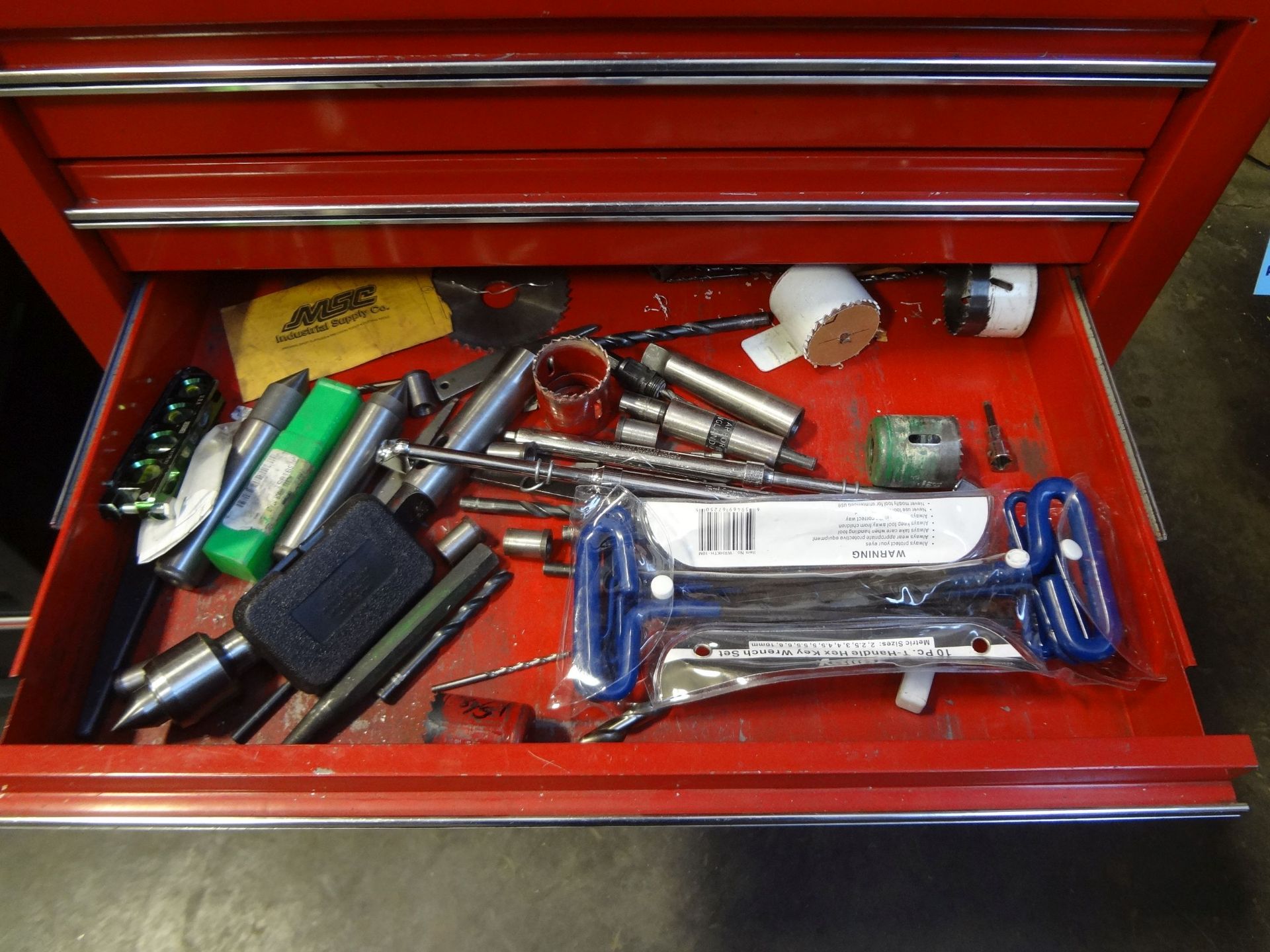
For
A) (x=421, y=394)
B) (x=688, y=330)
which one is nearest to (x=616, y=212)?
(x=688, y=330)

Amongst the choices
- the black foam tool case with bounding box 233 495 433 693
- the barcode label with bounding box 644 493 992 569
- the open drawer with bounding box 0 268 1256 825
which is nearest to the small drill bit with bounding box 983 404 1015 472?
the open drawer with bounding box 0 268 1256 825

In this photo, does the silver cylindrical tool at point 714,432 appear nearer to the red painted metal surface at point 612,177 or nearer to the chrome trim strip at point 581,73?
the red painted metal surface at point 612,177

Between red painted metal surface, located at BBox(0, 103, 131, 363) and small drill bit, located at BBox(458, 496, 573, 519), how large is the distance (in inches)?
20.8

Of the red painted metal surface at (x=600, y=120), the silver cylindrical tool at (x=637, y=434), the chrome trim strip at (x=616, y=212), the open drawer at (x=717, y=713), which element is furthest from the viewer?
the silver cylindrical tool at (x=637, y=434)

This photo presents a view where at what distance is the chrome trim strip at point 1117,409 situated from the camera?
2.94ft

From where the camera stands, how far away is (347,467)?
1.05 m

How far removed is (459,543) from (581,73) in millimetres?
555

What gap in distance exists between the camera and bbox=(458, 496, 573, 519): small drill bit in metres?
1.06

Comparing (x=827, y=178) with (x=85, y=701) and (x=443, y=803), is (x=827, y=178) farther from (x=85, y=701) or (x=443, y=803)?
(x=85, y=701)

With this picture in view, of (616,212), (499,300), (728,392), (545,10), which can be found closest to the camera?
(545,10)

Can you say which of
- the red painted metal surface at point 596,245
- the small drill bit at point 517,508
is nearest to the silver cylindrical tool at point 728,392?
the red painted metal surface at point 596,245

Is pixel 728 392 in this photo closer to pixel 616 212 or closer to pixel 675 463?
pixel 675 463

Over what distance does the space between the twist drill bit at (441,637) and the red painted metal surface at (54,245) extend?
60 cm

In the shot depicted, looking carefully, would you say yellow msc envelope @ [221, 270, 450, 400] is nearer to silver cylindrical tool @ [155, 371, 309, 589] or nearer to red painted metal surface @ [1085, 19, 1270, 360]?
silver cylindrical tool @ [155, 371, 309, 589]
